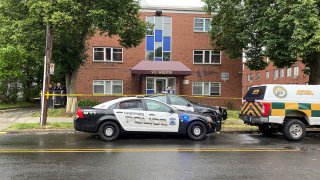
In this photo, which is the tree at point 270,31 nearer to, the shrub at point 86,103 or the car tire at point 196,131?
the car tire at point 196,131

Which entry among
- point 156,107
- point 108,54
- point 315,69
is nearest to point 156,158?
point 156,107

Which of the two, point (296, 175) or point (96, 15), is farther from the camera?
point (96, 15)

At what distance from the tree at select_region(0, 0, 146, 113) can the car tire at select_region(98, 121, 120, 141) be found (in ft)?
18.2

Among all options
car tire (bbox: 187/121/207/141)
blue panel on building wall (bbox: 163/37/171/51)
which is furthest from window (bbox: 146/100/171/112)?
blue panel on building wall (bbox: 163/37/171/51)

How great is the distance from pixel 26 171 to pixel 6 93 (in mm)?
23612

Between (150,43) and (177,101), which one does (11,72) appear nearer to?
(150,43)

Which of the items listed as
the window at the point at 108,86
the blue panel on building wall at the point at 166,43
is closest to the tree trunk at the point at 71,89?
the window at the point at 108,86

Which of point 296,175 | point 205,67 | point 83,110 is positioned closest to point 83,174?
point 296,175

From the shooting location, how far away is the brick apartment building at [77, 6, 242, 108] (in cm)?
2970

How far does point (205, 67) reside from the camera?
102 feet

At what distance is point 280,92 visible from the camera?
13.6m

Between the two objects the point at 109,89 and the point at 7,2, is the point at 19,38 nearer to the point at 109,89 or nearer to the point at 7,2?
the point at 7,2

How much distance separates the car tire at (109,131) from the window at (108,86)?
17070mm

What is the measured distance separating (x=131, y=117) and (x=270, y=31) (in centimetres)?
1103
